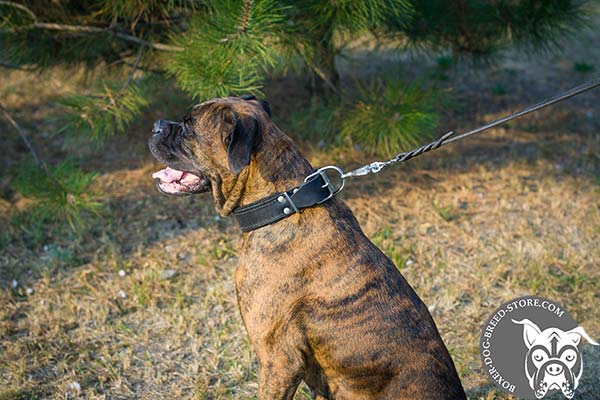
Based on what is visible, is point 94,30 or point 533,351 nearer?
point 533,351

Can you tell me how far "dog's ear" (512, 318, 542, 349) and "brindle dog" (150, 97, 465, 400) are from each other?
67cm

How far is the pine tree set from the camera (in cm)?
365

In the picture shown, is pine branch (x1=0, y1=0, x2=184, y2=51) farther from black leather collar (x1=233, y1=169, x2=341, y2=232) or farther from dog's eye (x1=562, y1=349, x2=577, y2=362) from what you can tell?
dog's eye (x1=562, y1=349, x2=577, y2=362)

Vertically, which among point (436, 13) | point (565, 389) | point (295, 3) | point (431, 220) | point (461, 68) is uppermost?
point (295, 3)

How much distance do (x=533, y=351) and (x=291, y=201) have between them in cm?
129

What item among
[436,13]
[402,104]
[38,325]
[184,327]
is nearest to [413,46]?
[436,13]

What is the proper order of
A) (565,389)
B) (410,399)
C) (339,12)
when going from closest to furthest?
1. (410,399)
2. (565,389)
3. (339,12)

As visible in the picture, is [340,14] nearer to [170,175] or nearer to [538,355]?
[170,175]

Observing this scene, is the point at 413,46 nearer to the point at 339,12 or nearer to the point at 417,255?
the point at 339,12

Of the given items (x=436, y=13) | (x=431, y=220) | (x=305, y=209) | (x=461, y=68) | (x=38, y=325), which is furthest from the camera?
(x=461, y=68)

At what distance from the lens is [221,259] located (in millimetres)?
4324

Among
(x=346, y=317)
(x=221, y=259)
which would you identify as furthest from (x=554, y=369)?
(x=221, y=259)

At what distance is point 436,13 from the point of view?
5.08 metres

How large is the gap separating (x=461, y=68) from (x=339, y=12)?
374 cm
